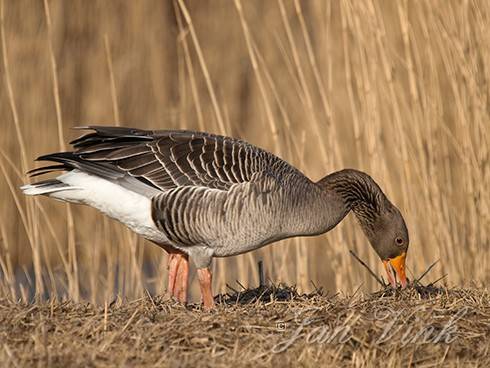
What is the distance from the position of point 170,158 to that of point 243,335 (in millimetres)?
2075

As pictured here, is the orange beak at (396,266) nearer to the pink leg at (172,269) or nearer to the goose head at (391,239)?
the goose head at (391,239)

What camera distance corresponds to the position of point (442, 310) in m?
5.42

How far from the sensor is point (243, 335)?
16.4 ft

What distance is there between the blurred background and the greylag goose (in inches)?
31.7

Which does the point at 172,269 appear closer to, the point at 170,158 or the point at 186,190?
the point at 186,190

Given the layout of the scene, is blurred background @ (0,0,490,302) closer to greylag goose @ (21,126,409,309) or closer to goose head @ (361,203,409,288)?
goose head @ (361,203,409,288)

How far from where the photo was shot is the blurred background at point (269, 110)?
7934 millimetres

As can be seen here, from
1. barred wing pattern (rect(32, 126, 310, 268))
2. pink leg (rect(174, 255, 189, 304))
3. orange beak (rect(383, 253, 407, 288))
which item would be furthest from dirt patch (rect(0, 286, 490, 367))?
orange beak (rect(383, 253, 407, 288))

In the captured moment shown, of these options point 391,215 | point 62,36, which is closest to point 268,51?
point 62,36

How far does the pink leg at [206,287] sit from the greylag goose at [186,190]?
0.01 m

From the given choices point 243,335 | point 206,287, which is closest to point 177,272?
point 206,287

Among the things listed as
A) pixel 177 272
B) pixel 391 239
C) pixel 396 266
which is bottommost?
pixel 396 266

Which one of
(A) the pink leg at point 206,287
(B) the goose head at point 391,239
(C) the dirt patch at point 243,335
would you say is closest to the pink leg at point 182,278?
(A) the pink leg at point 206,287

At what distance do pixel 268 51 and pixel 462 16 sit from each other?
15.0 feet
